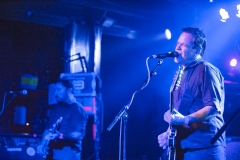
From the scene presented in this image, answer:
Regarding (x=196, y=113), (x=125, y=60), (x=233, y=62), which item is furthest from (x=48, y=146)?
(x=125, y=60)

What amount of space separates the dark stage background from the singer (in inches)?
146

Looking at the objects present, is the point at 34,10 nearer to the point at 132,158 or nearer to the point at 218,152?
the point at 132,158

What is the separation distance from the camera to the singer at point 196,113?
2.60 metres

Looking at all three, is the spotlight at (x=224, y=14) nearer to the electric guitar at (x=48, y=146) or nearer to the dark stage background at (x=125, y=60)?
the dark stage background at (x=125, y=60)

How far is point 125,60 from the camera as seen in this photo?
9.20 metres

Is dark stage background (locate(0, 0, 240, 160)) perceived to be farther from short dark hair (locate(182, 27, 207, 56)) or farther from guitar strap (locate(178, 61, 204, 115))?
guitar strap (locate(178, 61, 204, 115))

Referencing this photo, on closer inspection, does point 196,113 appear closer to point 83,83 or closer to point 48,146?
point 48,146

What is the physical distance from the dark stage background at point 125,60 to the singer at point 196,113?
370cm

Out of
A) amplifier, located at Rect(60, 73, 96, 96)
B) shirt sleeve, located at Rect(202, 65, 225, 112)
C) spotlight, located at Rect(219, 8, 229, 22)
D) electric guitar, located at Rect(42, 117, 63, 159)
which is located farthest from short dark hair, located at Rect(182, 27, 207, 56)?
amplifier, located at Rect(60, 73, 96, 96)

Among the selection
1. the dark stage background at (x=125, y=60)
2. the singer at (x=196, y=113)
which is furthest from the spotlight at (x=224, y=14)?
the singer at (x=196, y=113)

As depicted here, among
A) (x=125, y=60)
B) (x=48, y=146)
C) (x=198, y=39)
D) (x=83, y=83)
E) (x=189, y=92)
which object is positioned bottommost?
(x=48, y=146)

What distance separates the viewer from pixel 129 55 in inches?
363

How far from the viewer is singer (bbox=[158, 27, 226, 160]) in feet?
8.54

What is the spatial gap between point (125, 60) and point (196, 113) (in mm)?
6678
